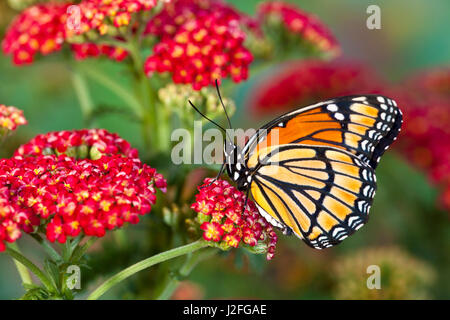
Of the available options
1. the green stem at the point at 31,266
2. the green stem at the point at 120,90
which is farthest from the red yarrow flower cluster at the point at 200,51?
the green stem at the point at 31,266

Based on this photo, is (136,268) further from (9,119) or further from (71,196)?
(9,119)

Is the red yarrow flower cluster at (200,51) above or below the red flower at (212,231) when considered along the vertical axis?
above

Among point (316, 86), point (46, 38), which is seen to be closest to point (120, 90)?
point (46, 38)

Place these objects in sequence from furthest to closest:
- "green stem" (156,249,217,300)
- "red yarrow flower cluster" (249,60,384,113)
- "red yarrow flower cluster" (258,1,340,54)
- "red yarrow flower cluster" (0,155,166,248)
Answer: "red yarrow flower cluster" (249,60,384,113) < "red yarrow flower cluster" (258,1,340,54) < "green stem" (156,249,217,300) < "red yarrow flower cluster" (0,155,166,248)

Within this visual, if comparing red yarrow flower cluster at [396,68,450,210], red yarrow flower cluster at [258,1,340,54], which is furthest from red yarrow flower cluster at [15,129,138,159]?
red yarrow flower cluster at [396,68,450,210]

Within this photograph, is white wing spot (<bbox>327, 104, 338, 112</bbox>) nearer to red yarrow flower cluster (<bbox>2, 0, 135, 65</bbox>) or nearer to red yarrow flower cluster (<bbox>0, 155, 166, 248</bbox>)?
red yarrow flower cluster (<bbox>0, 155, 166, 248</bbox>)

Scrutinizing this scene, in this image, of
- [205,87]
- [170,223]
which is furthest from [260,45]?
[170,223]

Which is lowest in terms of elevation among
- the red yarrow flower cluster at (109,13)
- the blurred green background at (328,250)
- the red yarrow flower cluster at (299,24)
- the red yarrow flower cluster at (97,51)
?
the blurred green background at (328,250)

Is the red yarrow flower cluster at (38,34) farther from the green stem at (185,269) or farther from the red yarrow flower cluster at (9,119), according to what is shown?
the green stem at (185,269)
